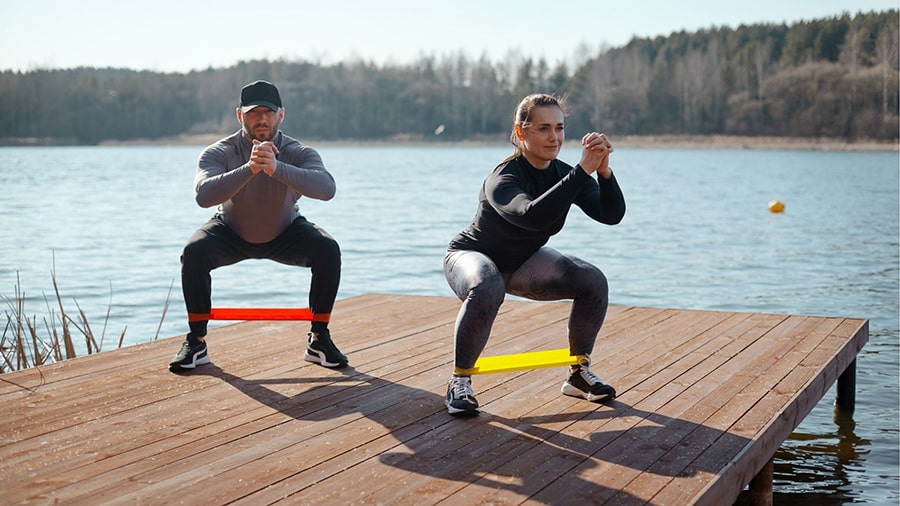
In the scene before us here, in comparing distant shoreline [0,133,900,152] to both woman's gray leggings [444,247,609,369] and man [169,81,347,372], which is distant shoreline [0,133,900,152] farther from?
woman's gray leggings [444,247,609,369]

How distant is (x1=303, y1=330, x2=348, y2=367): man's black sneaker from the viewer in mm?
4539

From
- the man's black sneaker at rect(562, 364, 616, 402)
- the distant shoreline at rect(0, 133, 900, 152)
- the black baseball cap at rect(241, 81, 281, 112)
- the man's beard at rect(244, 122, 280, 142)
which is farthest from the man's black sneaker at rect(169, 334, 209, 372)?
the distant shoreline at rect(0, 133, 900, 152)

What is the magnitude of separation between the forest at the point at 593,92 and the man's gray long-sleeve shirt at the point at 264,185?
2238 inches

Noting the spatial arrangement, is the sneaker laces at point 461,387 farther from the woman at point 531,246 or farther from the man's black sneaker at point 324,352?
the man's black sneaker at point 324,352

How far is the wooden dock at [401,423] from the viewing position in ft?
9.61

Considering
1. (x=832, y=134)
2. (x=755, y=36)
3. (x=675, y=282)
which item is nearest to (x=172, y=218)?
(x=675, y=282)

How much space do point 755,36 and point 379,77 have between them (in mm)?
34812

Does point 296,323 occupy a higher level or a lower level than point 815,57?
lower

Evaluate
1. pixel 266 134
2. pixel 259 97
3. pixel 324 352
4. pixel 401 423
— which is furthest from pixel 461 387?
pixel 259 97

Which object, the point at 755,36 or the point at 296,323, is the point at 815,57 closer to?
the point at 755,36

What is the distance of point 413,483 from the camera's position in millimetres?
2941

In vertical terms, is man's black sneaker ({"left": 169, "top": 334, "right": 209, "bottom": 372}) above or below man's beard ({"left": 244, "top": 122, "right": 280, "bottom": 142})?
below

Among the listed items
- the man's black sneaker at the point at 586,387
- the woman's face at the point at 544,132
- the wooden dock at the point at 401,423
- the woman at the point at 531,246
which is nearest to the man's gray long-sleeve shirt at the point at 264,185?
the wooden dock at the point at 401,423

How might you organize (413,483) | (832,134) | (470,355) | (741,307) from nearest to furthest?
(413,483) < (470,355) < (741,307) < (832,134)
